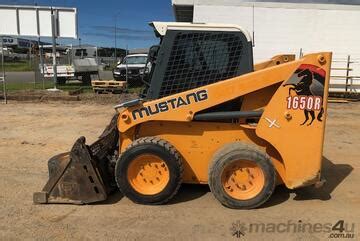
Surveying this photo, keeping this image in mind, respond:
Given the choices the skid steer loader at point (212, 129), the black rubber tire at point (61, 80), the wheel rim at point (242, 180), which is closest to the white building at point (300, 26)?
the black rubber tire at point (61, 80)

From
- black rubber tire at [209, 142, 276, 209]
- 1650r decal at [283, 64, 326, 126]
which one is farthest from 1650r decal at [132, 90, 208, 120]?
1650r decal at [283, 64, 326, 126]

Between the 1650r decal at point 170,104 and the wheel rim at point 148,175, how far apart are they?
0.54m

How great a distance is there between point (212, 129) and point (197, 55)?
93cm

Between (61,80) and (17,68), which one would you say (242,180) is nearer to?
(61,80)

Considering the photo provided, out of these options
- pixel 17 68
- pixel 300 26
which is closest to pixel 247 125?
pixel 300 26

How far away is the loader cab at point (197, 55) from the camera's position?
221 inches

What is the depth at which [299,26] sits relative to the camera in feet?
65.8

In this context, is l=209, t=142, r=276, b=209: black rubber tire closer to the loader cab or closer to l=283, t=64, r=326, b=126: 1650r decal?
l=283, t=64, r=326, b=126: 1650r decal

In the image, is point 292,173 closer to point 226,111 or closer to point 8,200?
point 226,111

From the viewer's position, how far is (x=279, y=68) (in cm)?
532

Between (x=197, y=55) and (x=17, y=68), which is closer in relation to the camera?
(x=197, y=55)

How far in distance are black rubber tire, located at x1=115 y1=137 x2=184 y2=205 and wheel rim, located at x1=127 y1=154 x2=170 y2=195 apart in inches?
2.1

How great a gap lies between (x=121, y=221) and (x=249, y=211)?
1.49 metres

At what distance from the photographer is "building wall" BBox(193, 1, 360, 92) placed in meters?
20.0
